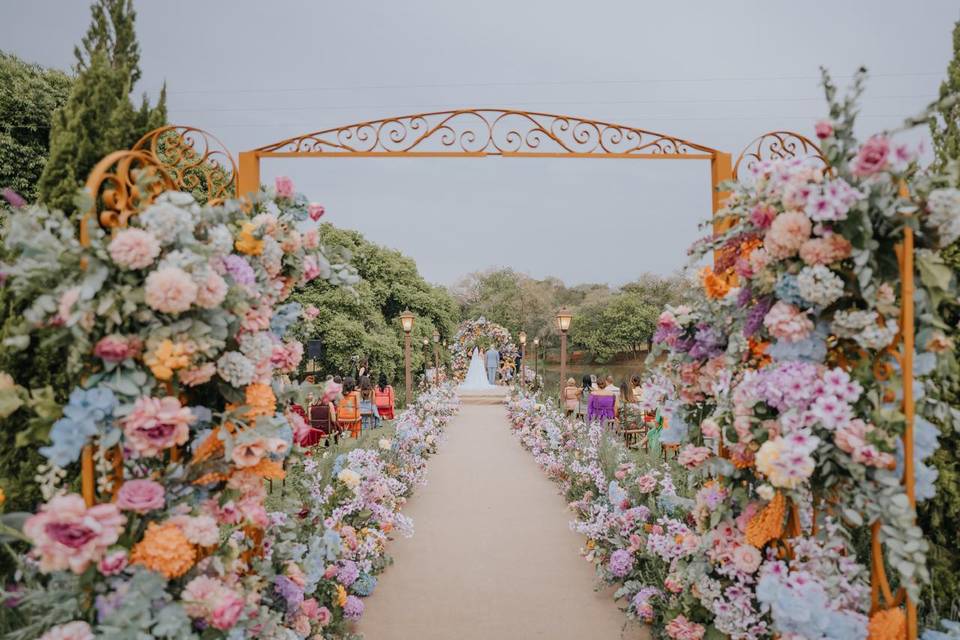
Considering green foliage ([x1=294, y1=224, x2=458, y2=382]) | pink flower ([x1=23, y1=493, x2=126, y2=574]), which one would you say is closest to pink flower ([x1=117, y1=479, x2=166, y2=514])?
pink flower ([x1=23, y1=493, x2=126, y2=574])

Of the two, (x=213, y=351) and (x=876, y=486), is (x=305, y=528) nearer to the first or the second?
(x=213, y=351)

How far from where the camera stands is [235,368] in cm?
202

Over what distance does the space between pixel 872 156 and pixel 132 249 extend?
2.17 meters

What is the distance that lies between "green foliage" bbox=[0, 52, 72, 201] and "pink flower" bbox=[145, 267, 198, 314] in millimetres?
11027

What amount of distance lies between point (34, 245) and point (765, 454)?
7.43 feet

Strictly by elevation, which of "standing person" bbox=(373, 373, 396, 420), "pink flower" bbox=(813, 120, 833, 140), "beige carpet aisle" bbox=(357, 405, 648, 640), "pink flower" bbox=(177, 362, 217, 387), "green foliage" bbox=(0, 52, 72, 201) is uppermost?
"green foliage" bbox=(0, 52, 72, 201)

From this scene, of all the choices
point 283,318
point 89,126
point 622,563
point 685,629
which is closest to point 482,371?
point 622,563

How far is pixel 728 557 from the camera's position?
2395 mm

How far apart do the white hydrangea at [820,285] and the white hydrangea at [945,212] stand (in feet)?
0.96

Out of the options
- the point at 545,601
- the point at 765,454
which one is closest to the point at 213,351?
the point at 765,454

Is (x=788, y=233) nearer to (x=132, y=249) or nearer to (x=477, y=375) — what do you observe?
Answer: (x=132, y=249)

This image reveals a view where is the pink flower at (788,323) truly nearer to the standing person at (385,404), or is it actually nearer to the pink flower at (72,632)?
the pink flower at (72,632)

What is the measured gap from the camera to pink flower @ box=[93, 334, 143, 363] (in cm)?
172

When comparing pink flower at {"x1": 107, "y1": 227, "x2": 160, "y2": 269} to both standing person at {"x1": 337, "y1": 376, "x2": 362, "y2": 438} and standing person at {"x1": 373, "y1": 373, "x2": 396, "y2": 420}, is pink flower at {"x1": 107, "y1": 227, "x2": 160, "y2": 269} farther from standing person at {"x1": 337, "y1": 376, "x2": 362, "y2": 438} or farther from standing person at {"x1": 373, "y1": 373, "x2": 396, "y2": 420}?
standing person at {"x1": 373, "y1": 373, "x2": 396, "y2": 420}
